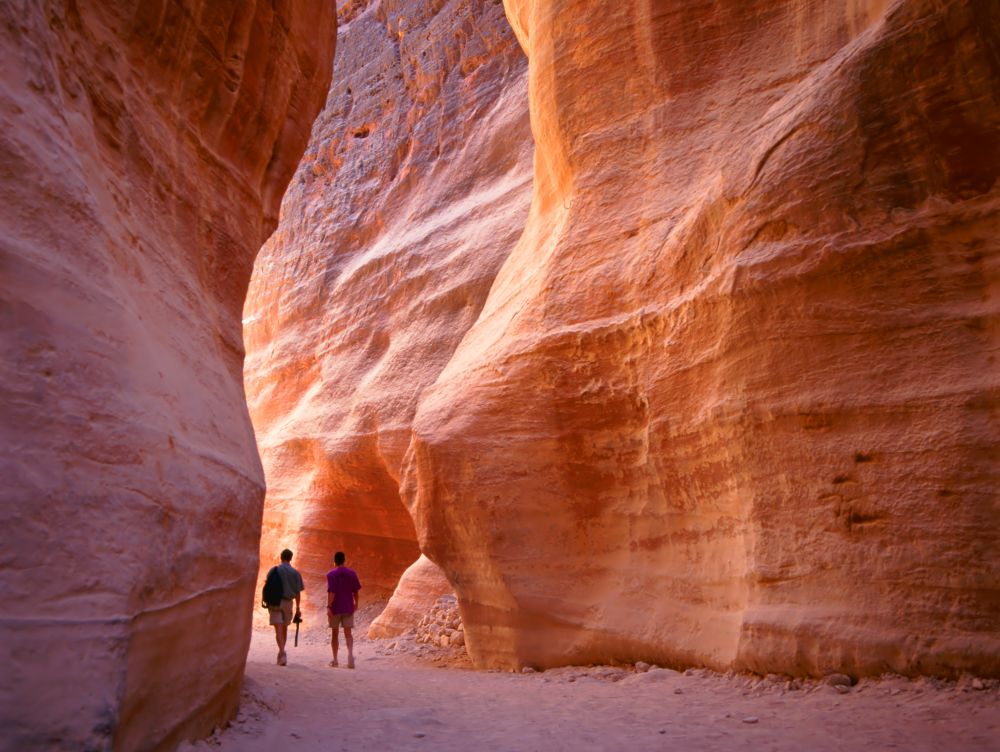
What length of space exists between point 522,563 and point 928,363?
4.02m

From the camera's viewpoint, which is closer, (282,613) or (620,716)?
(620,716)

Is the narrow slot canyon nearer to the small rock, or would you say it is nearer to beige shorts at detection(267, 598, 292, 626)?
the small rock

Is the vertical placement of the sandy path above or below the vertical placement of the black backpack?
below

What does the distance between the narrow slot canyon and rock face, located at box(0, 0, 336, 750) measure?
17 mm

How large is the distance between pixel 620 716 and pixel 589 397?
118 inches

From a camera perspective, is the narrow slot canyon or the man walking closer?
the narrow slot canyon

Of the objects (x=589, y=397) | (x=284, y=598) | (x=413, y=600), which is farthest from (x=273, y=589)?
(x=413, y=600)

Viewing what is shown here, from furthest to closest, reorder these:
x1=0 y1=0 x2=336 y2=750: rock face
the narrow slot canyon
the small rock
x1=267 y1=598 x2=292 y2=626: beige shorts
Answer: x1=267 y1=598 x2=292 y2=626: beige shorts → the small rock → the narrow slot canyon → x1=0 y1=0 x2=336 y2=750: rock face

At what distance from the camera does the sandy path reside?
3928 millimetres


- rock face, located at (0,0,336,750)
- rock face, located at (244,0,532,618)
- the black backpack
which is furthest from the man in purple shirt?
rock face, located at (244,0,532,618)

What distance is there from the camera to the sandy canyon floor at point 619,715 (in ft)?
12.9

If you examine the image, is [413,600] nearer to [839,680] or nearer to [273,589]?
[273,589]

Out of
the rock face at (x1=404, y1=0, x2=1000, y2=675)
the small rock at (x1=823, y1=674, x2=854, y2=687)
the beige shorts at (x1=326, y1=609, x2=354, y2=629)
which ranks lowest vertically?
the small rock at (x1=823, y1=674, x2=854, y2=687)

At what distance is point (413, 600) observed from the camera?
11.3 metres
